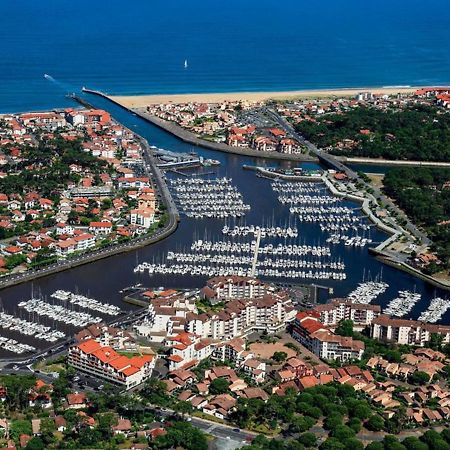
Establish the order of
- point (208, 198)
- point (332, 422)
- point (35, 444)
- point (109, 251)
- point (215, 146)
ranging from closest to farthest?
point (35, 444), point (332, 422), point (109, 251), point (208, 198), point (215, 146)

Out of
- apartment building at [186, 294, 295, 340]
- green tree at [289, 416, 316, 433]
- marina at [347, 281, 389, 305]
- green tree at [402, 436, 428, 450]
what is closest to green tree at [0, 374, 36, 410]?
apartment building at [186, 294, 295, 340]

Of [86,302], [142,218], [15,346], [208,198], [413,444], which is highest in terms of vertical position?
[208,198]

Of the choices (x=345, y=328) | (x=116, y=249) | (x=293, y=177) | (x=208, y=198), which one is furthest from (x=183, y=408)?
(x=293, y=177)

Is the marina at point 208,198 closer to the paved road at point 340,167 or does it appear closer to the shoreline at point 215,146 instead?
the shoreline at point 215,146

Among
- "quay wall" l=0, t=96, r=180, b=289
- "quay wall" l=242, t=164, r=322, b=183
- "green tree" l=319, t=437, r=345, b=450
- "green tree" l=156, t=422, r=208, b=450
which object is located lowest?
"green tree" l=319, t=437, r=345, b=450

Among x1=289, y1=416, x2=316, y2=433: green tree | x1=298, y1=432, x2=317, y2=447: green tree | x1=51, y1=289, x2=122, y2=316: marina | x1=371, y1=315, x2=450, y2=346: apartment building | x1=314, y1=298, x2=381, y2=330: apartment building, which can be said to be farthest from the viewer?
x1=51, y1=289, x2=122, y2=316: marina

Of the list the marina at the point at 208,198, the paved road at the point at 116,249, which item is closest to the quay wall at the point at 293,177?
the marina at the point at 208,198

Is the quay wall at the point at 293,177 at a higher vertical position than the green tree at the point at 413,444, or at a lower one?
higher

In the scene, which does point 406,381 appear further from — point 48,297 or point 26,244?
point 26,244

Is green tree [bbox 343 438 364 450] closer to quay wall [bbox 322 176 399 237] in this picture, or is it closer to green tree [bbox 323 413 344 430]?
green tree [bbox 323 413 344 430]

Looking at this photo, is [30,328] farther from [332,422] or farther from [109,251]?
[332,422]
